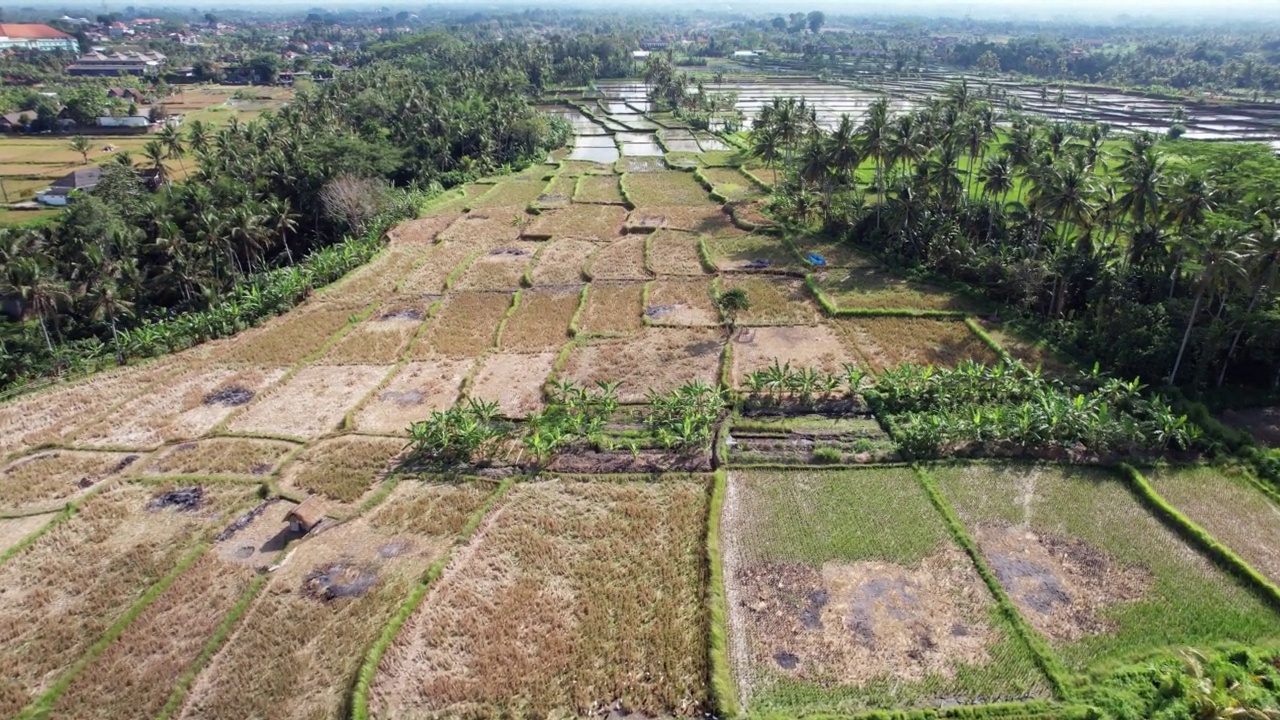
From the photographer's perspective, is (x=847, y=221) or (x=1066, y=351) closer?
(x=1066, y=351)

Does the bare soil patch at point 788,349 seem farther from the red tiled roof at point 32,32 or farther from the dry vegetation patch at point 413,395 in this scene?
the red tiled roof at point 32,32

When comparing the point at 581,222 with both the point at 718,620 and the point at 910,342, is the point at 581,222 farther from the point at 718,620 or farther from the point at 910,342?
the point at 718,620

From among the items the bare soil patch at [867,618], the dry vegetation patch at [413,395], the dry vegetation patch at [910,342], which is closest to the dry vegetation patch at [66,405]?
the dry vegetation patch at [413,395]

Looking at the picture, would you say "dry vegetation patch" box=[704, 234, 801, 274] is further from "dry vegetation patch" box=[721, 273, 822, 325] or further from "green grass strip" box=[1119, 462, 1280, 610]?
"green grass strip" box=[1119, 462, 1280, 610]

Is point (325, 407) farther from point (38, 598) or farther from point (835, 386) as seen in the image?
point (835, 386)

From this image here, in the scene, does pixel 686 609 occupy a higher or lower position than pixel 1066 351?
lower

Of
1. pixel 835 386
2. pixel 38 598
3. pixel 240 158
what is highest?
pixel 240 158

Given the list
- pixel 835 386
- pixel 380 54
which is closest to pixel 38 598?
pixel 835 386

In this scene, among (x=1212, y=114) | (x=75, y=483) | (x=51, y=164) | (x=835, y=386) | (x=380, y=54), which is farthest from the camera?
(x=380, y=54)
